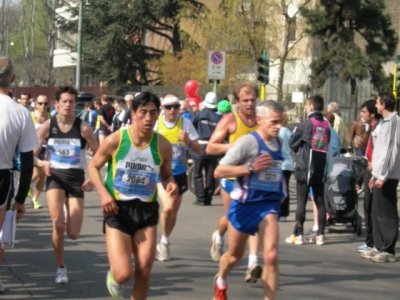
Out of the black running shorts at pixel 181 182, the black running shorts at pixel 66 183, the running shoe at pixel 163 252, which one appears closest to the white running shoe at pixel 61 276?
the black running shorts at pixel 66 183

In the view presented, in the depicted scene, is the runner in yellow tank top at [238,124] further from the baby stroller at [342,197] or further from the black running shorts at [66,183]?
the baby stroller at [342,197]

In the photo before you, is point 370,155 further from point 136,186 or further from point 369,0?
point 369,0

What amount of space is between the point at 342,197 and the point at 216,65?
407 inches

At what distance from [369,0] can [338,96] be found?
15.3ft

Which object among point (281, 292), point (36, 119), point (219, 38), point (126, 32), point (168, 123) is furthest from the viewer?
point (126, 32)

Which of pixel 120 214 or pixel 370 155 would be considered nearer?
pixel 120 214

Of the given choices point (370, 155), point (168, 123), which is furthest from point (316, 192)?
point (168, 123)

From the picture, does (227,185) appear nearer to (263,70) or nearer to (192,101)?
(192,101)

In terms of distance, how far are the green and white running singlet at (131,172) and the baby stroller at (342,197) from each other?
248 inches

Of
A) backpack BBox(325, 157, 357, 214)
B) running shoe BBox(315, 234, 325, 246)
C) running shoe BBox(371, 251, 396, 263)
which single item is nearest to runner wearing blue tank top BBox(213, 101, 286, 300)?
running shoe BBox(371, 251, 396, 263)

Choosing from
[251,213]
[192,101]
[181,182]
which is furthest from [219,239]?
→ [192,101]

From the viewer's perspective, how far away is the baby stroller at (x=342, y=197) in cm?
1277

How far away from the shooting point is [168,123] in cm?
1059

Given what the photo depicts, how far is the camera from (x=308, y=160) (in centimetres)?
1196
